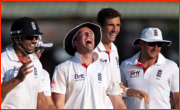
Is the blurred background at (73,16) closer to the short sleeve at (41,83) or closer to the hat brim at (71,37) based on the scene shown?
the hat brim at (71,37)

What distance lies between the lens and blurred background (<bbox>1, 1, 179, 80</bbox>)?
A: 14344 millimetres

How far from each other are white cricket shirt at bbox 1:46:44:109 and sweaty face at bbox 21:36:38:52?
0.58 ft

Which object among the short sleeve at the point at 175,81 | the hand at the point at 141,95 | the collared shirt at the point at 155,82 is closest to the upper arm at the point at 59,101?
the hand at the point at 141,95

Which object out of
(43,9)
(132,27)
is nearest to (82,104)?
(132,27)

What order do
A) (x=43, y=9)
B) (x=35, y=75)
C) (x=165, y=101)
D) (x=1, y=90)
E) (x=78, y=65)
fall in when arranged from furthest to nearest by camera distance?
(x=43, y=9)
(x=165, y=101)
(x=78, y=65)
(x=35, y=75)
(x=1, y=90)

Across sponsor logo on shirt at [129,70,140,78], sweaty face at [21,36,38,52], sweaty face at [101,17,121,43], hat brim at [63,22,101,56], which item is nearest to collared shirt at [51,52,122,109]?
hat brim at [63,22,101,56]

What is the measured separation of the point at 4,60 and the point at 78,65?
43.2 inches

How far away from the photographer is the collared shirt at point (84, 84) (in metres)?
4.90

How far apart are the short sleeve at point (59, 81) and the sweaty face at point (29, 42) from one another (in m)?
0.55

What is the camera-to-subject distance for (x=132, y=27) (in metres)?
14.3

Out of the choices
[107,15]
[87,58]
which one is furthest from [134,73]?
[87,58]

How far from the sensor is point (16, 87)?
4520mm

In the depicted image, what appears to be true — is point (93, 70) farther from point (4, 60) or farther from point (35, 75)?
point (4, 60)

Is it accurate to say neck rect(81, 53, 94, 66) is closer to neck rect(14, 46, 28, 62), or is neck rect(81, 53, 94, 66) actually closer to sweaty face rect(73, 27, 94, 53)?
sweaty face rect(73, 27, 94, 53)
